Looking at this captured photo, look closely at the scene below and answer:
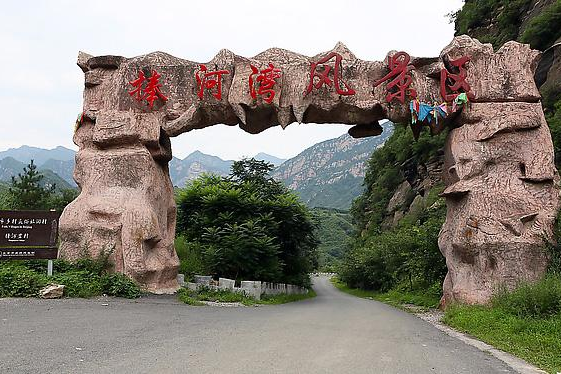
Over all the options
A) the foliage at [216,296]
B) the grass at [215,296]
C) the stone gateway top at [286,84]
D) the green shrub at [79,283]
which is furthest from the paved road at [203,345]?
the stone gateway top at [286,84]

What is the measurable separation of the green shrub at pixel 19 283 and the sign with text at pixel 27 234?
14.0 inches

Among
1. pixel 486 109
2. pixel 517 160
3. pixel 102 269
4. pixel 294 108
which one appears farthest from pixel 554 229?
pixel 102 269

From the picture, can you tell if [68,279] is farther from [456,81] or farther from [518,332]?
[456,81]

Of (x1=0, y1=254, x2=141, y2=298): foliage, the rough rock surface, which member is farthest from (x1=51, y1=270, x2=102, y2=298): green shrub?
the rough rock surface

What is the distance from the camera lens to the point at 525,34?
1819cm

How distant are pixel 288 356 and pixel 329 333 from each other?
Result: 5.89 ft

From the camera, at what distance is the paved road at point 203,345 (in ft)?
12.1

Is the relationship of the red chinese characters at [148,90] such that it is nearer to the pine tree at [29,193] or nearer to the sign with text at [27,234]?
the sign with text at [27,234]

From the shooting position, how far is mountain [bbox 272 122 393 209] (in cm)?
10681

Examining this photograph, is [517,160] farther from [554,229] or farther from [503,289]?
[503,289]

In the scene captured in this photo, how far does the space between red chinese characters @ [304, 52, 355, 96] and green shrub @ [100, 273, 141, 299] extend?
17.0 ft

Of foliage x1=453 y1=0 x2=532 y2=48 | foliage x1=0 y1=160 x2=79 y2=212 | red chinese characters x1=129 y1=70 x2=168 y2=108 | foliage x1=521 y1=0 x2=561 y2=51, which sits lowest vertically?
foliage x1=0 y1=160 x2=79 y2=212

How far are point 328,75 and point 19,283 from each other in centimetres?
691

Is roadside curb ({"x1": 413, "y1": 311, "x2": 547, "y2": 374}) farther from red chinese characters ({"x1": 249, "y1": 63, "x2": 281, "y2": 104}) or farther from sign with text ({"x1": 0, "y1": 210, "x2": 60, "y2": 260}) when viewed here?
sign with text ({"x1": 0, "y1": 210, "x2": 60, "y2": 260})
